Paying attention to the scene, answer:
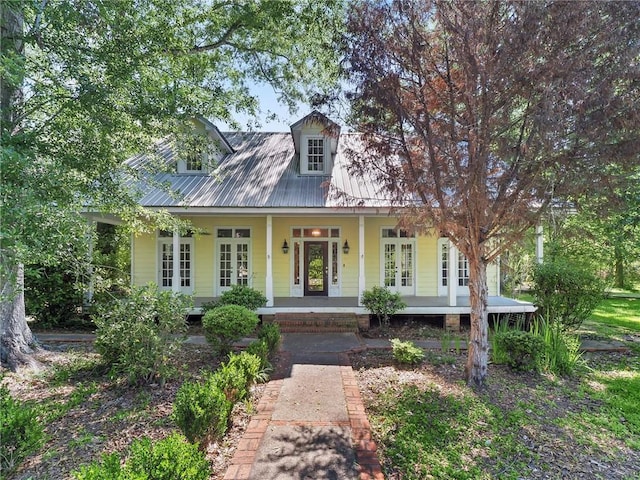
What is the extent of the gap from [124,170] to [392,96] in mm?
4549

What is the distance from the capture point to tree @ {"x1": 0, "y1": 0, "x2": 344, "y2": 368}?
11.2 feet

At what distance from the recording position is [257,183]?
34.7ft

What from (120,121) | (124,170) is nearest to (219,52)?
(124,170)

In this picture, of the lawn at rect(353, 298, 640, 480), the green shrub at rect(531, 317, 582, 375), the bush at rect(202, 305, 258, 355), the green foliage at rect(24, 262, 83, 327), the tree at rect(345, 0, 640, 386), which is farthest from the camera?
the green foliage at rect(24, 262, 83, 327)

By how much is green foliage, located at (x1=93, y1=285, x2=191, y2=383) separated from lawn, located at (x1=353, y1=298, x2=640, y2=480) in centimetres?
309

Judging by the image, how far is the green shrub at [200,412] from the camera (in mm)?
3135

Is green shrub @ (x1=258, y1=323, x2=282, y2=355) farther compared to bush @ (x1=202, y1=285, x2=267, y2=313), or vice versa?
bush @ (x1=202, y1=285, x2=267, y2=313)

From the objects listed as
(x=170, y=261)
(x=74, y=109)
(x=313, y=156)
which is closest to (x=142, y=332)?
(x=74, y=109)

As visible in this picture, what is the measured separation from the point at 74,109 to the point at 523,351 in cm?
752

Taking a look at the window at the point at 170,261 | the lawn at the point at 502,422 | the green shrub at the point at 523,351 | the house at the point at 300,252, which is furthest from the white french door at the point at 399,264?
the window at the point at 170,261

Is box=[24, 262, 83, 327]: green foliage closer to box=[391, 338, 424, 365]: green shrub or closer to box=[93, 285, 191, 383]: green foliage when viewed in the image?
box=[93, 285, 191, 383]: green foliage

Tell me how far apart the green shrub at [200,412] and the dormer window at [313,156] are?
897cm

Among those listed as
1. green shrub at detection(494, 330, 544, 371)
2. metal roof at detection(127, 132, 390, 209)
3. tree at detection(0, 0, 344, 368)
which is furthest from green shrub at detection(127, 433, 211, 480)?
metal roof at detection(127, 132, 390, 209)

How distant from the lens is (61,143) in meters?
4.30
